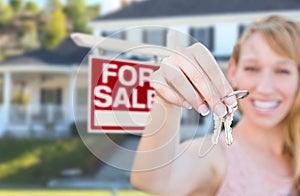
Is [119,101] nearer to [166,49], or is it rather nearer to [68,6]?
[166,49]

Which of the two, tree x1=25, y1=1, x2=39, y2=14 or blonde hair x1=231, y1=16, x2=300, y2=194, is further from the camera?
tree x1=25, y1=1, x2=39, y2=14

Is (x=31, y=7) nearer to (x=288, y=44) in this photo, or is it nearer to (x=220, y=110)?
(x=288, y=44)

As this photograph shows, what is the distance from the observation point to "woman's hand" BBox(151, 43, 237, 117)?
2.21 ft

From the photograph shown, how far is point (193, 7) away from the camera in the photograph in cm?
1085

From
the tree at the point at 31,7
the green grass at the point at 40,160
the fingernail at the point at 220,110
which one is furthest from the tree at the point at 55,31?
the fingernail at the point at 220,110

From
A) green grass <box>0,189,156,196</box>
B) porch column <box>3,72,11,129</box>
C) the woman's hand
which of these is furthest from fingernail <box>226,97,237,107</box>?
porch column <box>3,72,11,129</box>

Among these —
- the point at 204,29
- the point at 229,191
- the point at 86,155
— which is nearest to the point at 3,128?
the point at 86,155

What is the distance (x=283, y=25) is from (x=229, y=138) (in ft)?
2.72

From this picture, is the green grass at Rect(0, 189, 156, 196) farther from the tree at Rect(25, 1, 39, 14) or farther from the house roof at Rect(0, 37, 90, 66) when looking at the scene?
the tree at Rect(25, 1, 39, 14)

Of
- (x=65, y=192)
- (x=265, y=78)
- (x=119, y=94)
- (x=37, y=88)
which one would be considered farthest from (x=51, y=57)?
(x=119, y=94)

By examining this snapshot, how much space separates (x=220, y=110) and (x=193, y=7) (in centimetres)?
1035

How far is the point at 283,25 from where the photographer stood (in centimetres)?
146

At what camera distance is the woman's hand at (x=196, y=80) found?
674mm

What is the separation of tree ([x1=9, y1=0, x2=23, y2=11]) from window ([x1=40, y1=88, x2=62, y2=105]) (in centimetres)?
859
